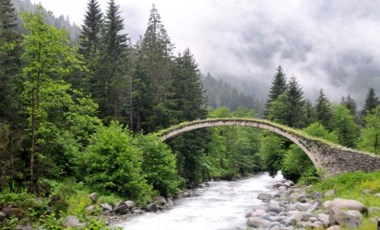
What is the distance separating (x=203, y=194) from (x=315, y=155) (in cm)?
935

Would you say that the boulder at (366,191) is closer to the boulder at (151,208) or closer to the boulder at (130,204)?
the boulder at (151,208)

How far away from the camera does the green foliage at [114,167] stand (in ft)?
67.3

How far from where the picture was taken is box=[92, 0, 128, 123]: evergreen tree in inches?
1217

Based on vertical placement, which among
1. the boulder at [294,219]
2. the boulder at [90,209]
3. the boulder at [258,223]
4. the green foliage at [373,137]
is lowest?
the boulder at [258,223]

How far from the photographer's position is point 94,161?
830 inches

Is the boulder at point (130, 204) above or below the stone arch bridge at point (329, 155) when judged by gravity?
below

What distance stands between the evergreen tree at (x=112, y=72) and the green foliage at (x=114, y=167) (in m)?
8.68

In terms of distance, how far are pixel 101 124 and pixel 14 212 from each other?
9728 mm

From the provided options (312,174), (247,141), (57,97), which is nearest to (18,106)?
(57,97)

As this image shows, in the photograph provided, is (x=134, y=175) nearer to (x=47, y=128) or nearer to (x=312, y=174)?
(x=47, y=128)

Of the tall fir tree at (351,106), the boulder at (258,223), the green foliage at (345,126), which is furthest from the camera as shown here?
the tall fir tree at (351,106)

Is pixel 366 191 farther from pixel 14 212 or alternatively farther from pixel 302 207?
pixel 14 212

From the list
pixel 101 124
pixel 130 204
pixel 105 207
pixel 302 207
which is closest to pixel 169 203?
pixel 130 204

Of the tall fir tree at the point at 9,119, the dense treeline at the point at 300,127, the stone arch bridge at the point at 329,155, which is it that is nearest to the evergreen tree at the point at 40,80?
the tall fir tree at the point at 9,119
